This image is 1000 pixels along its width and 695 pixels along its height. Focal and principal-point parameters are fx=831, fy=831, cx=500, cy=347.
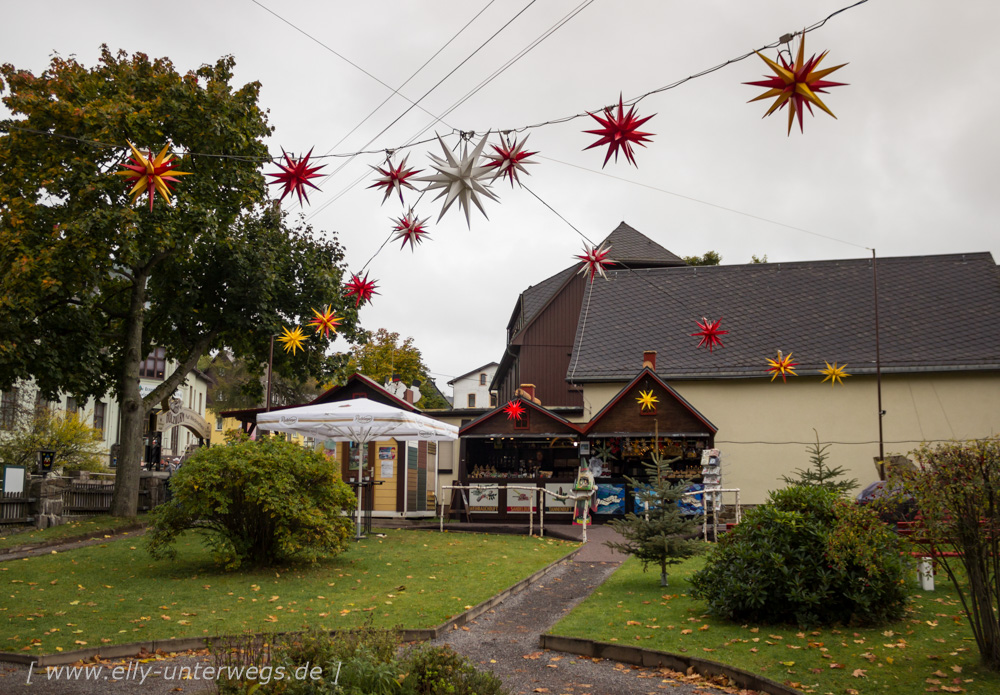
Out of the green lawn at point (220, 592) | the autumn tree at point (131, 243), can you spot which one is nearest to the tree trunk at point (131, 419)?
the autumn tree at point (131, 243)

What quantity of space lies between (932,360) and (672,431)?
852 cm

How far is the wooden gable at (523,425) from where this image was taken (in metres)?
23.4

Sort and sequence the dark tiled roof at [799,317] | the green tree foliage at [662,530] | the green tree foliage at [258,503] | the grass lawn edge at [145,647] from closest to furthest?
the grass lawn edge at [145,647]
the green tree foliage at [662,530]
the green tree foliage at [258,503]
the dark tiled roof at [799,317]

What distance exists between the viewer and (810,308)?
28.0 metres

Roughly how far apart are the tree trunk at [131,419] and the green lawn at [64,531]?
624mm

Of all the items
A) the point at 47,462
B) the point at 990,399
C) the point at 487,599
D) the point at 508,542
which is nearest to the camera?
the point at 487,599

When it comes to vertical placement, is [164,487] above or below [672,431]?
below

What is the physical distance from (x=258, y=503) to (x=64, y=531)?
28.5ft

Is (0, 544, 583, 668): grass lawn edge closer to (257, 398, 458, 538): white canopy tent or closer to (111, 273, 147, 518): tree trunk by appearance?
(257, 398, 458, 538): white canopy tent

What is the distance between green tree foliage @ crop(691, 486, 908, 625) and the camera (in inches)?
333

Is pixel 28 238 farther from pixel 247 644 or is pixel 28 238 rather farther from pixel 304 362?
pixel 247 644

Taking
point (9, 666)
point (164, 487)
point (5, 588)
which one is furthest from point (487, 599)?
point (164, 487)

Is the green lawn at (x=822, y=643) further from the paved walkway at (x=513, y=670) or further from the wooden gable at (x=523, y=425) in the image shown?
the wooden gable at (x=523, y=425)

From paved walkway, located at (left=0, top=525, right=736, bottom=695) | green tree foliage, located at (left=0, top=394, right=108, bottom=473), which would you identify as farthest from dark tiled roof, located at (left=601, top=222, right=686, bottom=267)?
paved walkway, located at (left=0, top=525, right=736, bottom=695)
